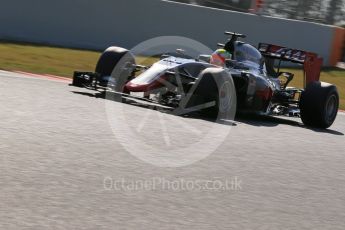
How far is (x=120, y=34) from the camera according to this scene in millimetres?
18844

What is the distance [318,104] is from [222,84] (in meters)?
1.94

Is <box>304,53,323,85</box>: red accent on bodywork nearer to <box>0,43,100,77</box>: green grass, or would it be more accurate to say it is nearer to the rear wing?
the rear wing

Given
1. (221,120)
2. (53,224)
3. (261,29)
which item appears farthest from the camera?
(261,29)

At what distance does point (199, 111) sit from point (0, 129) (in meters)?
3.80

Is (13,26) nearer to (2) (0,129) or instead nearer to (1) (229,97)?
(1) (229,97)

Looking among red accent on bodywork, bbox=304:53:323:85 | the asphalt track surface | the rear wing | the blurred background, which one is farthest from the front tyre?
the blurred background

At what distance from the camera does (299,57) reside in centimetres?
1133

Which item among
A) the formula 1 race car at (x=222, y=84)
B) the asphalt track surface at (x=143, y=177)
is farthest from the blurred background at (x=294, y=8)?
the asphalt track surface at (x=143, y=177)

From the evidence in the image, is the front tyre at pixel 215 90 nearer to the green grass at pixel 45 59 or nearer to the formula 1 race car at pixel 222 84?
the formula 1 race car at pixel 222 84

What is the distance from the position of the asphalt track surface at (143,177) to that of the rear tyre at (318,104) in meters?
1.56

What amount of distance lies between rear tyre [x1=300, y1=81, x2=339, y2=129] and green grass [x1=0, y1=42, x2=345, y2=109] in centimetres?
468

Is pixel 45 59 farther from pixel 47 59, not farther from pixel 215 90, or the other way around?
pixel 215 90

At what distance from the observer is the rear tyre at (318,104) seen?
10.4 metres

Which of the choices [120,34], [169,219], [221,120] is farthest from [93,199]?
[120,34]
